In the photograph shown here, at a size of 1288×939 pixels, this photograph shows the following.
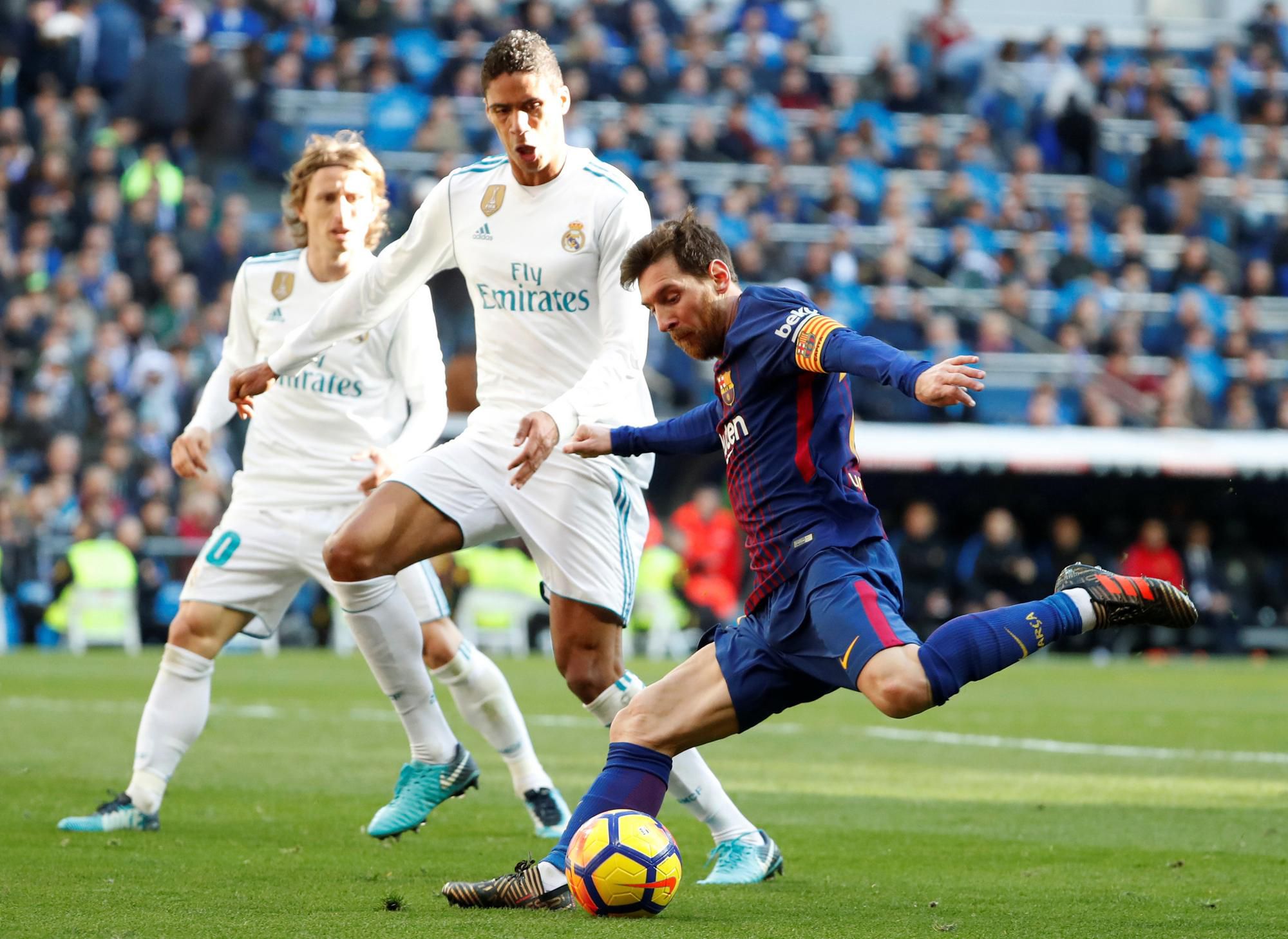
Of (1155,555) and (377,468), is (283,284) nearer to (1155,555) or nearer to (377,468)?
(377,468)

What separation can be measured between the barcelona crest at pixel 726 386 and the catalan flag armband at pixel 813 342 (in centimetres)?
35

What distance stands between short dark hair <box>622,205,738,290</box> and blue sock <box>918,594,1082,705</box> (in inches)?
48.1

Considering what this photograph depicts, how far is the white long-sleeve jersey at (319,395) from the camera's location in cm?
736

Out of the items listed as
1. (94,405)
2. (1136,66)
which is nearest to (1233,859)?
(94,405)

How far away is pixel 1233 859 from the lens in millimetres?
6570

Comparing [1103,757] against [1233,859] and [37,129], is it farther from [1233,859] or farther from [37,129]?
[37,129]

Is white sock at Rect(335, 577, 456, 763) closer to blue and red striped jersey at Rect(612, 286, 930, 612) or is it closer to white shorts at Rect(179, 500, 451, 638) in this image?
white shorts at Rect(179, 500, 451, 638)

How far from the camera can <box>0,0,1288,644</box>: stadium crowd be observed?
19.1 m

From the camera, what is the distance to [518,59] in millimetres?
6191

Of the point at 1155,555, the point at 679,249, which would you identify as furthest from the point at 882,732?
the point at 1155,555

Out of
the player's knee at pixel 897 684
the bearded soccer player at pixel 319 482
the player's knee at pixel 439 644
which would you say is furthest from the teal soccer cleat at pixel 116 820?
the player's knee at pixel 897 684

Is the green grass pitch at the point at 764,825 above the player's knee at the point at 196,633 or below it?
below

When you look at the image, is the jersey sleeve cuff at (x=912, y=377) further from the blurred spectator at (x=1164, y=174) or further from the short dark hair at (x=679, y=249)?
the blurred spectator at (x=1164, y=174)

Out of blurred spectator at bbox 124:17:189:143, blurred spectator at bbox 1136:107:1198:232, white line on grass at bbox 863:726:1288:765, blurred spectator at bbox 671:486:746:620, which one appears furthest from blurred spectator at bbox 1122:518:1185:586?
blurred spectator at bbox 124:17:189:143
